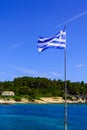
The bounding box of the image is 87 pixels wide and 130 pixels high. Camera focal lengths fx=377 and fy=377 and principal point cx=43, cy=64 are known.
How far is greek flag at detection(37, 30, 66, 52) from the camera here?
2892 centimetres

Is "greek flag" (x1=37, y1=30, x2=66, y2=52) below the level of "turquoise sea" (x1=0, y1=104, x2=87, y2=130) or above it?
above

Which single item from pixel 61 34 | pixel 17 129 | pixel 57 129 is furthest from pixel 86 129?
pixel 61 34

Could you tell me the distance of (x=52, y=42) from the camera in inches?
1145

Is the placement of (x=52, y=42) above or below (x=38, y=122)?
above

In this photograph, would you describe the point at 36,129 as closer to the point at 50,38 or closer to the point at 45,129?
the point at 45,129

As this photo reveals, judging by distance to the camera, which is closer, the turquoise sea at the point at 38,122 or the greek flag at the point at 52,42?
the greek flag at the point at 52,42

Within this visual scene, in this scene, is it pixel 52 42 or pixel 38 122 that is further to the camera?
pixel 38 122

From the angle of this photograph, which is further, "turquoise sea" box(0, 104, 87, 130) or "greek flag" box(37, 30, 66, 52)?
"turquoise sea" box(0, 104, 87, 130)

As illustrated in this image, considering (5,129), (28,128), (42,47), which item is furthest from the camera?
(28,128)

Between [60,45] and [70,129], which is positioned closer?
[60,45]

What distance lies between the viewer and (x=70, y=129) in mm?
75438

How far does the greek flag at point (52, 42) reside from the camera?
1138 inches

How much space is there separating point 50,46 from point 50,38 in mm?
628

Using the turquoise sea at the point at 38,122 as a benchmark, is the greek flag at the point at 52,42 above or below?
above
